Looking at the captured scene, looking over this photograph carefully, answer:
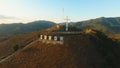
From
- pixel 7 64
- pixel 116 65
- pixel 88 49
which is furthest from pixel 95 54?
pixel 7 64

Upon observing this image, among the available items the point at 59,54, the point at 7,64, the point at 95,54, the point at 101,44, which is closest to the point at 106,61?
the point at 95,54

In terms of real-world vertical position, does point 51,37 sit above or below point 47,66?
above

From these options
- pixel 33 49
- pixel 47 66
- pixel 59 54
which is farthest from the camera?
pixel 33 49

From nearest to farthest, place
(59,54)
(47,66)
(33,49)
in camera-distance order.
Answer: (47,66), (59,54), (33,49)

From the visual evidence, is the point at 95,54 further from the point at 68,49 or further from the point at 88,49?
the point at 68,49

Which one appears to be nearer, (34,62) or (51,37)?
(34,62)

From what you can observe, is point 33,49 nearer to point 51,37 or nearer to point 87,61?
point 51,37
